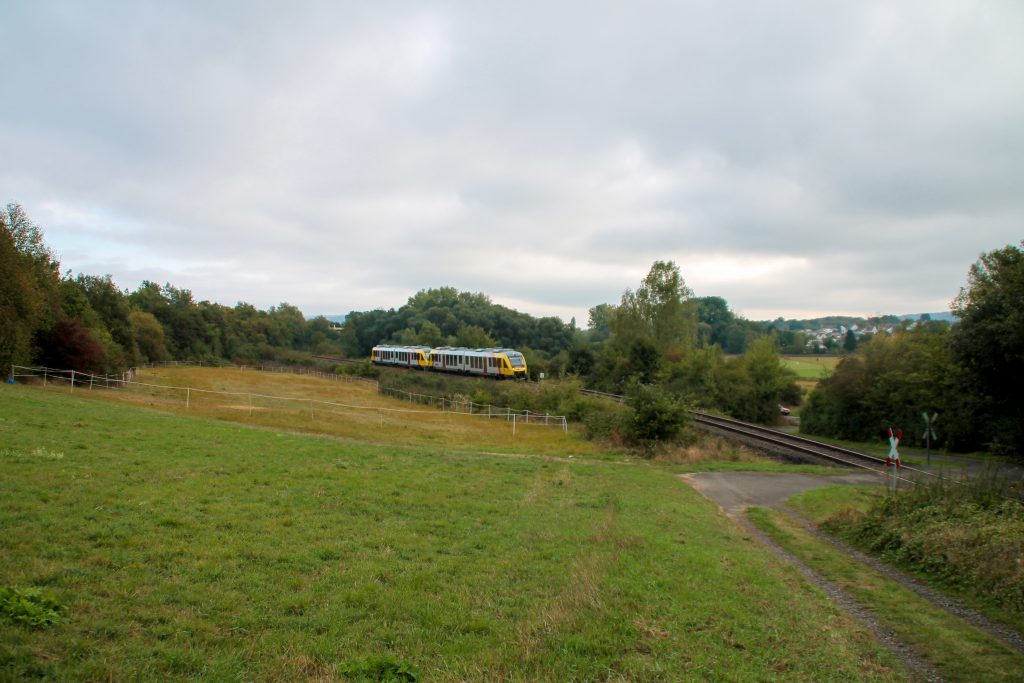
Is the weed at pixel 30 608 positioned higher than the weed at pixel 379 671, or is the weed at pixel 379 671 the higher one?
the weed at pixel 30 608

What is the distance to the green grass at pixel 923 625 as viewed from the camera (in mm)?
5855

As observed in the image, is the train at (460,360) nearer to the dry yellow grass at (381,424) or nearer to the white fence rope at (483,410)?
the white fence rope at (483,410)

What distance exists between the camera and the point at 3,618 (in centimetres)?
440

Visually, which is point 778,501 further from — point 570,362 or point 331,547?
point 570,362

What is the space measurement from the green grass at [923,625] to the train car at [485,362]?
42.3 metres

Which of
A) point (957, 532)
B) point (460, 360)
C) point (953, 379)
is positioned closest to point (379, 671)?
point (957, 532)

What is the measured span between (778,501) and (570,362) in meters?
47.2

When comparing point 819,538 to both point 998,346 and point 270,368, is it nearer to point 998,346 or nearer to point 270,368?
point 998,346

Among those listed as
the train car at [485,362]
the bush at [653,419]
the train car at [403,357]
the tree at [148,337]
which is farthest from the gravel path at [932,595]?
the tree at [148,337]

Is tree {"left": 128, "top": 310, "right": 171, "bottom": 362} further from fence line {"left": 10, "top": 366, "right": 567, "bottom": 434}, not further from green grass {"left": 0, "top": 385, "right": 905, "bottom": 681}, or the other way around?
green grass {"left": 0, "top": 385, "right": 905, "bottom": 681}

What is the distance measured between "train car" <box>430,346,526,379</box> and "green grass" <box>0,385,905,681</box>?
40768mm

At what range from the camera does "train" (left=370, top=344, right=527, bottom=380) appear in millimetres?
53219

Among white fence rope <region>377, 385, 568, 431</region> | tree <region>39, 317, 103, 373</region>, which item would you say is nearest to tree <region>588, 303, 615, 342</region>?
white fence rope <region>377, 385, 568, 431</region>

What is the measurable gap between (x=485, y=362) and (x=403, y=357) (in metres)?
19.9
